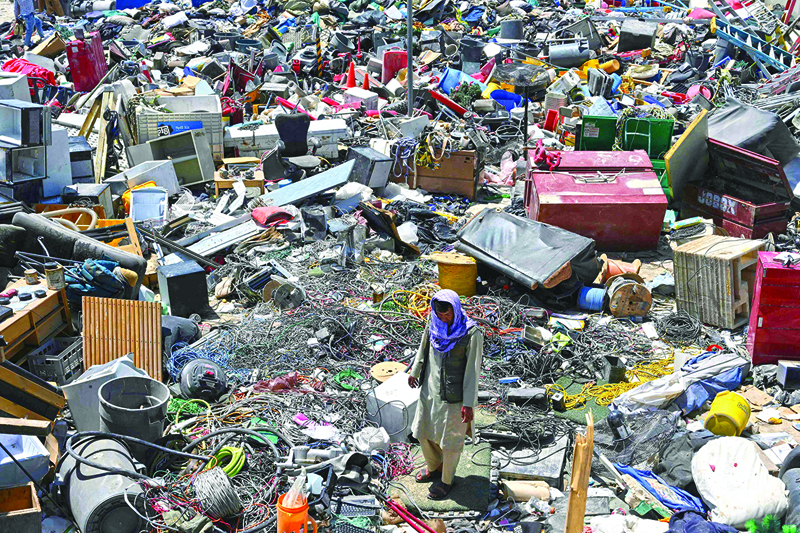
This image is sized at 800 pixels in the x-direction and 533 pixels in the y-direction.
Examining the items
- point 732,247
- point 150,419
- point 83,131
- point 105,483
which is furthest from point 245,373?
point 83,131

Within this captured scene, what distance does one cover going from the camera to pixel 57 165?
36.1 ft

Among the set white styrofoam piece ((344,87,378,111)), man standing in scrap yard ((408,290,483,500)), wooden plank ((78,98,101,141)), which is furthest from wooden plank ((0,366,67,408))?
white styrofoam piece ((344,87,378,111))

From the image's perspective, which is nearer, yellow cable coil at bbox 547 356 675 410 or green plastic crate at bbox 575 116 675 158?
yellow cable coil at bbox 547 356 675 410

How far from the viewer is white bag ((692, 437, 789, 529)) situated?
5605mm

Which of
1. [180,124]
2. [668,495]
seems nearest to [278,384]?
[668,495]

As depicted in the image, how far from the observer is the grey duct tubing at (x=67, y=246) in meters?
8.63

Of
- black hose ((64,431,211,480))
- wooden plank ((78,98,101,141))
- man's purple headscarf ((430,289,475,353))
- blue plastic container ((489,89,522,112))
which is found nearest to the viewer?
man's purple headscarf ((430,289,475,353))

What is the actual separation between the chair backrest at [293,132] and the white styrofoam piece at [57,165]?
11.3 ft

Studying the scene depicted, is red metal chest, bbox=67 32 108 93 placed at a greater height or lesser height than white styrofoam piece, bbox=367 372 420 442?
greater

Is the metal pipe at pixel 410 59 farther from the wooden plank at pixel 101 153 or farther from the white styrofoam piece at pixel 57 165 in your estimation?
the white styrofoam piece at pixel 57 165

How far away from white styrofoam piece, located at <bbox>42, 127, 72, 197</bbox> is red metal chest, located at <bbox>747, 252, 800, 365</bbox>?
9.42 metres

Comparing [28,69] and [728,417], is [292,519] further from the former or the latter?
[28,69]

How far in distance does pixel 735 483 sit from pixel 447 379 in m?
2.41

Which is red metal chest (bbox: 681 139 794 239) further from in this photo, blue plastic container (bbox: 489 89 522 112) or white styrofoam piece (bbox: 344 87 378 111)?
white styrofoam piece (bbox: 344 87 378 111)
